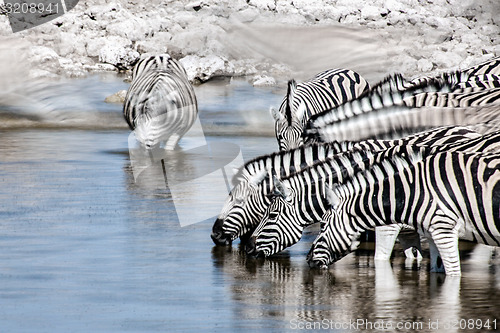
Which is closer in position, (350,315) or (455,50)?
(350,315)

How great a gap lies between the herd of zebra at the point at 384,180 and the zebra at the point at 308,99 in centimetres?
8

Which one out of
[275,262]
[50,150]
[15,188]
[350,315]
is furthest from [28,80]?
[350,315]

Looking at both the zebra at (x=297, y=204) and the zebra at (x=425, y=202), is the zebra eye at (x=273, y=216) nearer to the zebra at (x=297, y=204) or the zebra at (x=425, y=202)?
the zebra at (x=297, y=204)

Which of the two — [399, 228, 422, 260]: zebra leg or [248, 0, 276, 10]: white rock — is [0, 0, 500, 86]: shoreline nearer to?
[248, 0, 276, 10]: white rock

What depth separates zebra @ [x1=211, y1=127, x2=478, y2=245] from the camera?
36.5 ft

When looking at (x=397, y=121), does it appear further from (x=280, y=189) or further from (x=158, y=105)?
(x=158, y=105)

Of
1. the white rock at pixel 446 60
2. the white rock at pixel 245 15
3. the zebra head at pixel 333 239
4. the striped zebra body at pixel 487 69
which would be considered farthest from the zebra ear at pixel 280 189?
the white rock at pixel 245 15

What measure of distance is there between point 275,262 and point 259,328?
2.63 metres

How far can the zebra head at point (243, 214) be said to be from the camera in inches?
437

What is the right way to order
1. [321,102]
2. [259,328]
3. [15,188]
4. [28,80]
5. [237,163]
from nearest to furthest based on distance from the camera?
[259,328]
[15,188]
[321,102]
[237,163]
[28,80]

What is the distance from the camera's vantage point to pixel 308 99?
15.7 metres

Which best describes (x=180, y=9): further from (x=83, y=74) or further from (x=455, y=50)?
(x=455, y=50)

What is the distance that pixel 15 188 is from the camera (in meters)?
14.0

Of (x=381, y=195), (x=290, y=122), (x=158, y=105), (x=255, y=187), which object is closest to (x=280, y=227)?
(x=255, y=187)
